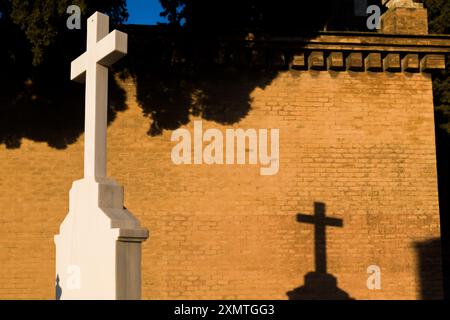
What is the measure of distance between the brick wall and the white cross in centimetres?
479

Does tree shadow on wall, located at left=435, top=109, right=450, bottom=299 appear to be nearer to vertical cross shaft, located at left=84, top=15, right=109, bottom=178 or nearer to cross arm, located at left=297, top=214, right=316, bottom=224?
cross arm, located at left=297, top=214, right=316, bottom=224

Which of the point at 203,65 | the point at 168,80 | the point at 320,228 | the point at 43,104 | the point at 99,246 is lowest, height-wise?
the point at 99,246

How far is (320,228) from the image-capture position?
13.0m

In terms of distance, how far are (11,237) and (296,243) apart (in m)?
5.63

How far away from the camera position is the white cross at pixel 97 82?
25.4 ft

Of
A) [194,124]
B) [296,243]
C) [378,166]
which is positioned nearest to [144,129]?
[194,124]

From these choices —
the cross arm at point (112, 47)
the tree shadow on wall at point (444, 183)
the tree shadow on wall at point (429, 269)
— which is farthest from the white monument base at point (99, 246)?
the tree shadow on wall at point (444, 183)

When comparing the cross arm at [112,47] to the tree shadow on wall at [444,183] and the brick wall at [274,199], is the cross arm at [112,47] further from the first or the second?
the tree shadow on wall at [444,183]

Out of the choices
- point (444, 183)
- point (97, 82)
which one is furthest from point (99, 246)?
point (444, 183)

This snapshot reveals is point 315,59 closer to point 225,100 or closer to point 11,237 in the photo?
point 225,100

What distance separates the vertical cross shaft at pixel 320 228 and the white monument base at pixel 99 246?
617cm

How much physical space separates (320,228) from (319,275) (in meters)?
0.94

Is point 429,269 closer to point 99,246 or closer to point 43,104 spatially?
point 99,246

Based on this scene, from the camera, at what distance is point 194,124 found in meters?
13.0
